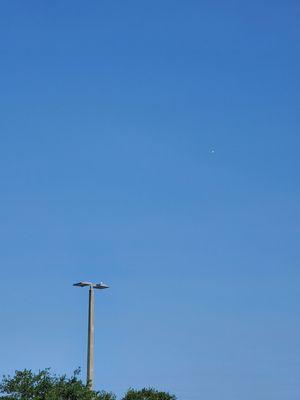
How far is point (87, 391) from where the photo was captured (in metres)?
41.6

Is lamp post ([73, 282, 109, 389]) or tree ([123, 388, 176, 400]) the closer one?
lamp post ([73, 282, 109, 389])

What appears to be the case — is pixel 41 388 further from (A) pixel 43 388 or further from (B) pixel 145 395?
(B) pixel 145 395

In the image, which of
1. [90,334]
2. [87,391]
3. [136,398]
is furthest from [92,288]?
[136,398]

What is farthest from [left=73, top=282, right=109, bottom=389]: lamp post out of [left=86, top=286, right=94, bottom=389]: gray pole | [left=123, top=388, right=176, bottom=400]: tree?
[left=123, top=388, right=176, bottom=400]: tree

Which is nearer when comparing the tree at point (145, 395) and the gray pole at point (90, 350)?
the gray pole at point (90, 350)

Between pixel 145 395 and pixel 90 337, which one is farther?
pixel 145 395

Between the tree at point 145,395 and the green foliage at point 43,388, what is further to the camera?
the tree at point 145,395

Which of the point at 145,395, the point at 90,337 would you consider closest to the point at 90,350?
the point at 90,337

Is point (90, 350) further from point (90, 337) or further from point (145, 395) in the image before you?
point (145, 395)

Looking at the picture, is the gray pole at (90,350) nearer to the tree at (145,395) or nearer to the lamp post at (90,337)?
the lamp post at (90,337)

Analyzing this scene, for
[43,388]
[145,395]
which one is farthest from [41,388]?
[145,395]

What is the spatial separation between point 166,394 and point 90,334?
47.2 ft

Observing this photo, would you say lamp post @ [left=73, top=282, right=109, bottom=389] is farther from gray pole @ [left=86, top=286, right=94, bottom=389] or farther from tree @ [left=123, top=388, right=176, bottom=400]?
tree @ [left=123, top=388, right=176, bottom=400]

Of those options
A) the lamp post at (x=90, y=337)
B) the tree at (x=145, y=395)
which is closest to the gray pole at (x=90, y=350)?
the lamp post at (x=90, y=337)
